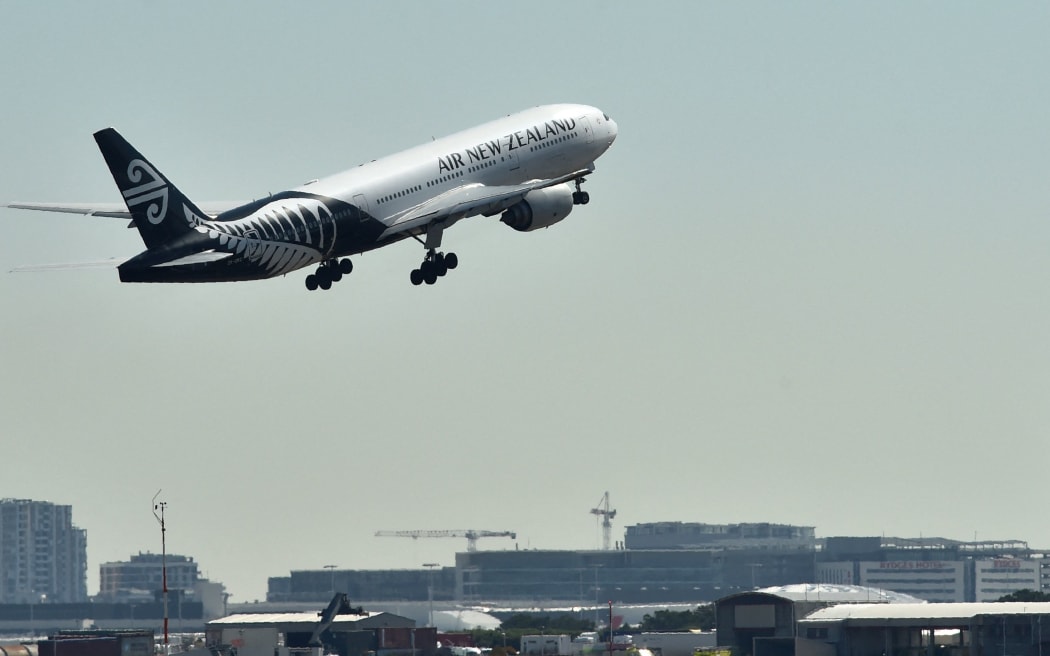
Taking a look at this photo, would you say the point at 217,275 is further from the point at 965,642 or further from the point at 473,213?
the point at 965,642

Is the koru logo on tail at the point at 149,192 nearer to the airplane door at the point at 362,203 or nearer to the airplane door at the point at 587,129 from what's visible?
the airplane door at the point at 362,203

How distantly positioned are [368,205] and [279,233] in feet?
19.2

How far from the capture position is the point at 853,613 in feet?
331

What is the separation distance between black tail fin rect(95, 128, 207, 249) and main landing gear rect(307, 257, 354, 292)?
35.2 ft

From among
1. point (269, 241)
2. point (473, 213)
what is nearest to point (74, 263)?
point (269, 241)

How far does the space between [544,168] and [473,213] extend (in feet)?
26.4

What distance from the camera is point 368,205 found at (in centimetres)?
8769

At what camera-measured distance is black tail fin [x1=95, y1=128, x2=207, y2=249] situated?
3211 inches

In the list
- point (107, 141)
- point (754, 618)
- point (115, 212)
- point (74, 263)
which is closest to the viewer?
point (74, 263)

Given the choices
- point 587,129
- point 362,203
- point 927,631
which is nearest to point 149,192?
point 362,203

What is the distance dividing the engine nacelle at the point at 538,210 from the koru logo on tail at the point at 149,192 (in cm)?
2160

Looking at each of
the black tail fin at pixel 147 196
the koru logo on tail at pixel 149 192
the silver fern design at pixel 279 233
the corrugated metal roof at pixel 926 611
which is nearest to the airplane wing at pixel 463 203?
the silver fern design at pixel 279 233

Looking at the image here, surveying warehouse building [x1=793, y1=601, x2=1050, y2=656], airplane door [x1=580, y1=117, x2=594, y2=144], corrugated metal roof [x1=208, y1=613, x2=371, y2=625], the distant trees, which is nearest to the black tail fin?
airplane door [x1=580, y1=117, x2=594, y2=144]

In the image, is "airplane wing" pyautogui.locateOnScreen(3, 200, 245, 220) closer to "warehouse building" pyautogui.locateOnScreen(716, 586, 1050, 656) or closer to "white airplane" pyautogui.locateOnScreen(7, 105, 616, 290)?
"white airplane" pyautogui.locateOnScreen(7, 105, 616, 290)
